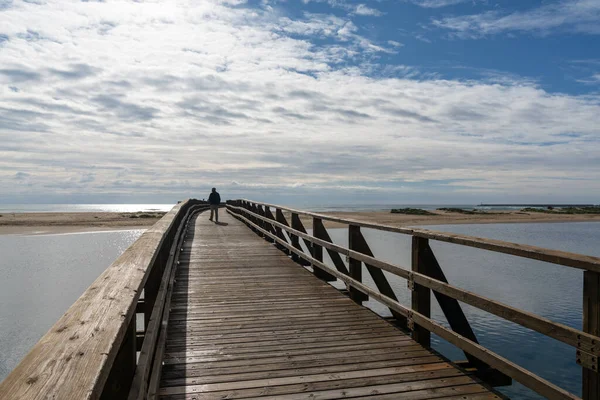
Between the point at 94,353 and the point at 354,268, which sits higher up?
the point at 94,353

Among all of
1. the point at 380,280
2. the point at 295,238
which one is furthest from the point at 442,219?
the point at 380,280

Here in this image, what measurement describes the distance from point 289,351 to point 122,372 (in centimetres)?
247

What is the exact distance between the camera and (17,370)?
56.9 inches

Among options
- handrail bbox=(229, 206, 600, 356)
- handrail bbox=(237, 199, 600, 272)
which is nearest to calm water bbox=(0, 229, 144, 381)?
handrail bbox=(229, 206, 600, 356)

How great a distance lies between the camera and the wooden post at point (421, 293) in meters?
4.69

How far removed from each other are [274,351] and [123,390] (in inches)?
94.2

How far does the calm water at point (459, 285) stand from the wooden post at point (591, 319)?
4.44 meters

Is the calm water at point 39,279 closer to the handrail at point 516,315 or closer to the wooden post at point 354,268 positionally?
the wooden post at point 354,268

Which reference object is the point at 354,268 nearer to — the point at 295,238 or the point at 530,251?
the point at 530,251

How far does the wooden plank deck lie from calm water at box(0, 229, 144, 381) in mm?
4426

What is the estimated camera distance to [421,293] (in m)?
4.79

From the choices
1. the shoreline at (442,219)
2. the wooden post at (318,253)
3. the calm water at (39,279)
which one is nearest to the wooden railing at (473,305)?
the wooden post at (318,253)

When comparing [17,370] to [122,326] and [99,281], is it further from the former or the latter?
[99,281]

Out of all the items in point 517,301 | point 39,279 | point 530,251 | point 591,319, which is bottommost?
point 39,279
